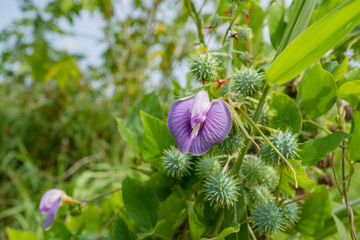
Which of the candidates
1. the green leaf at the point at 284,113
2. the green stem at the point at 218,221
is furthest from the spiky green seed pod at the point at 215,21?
the green stem at the point at 218,221

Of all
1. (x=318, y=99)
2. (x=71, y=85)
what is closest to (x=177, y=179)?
(x=318, y=99)

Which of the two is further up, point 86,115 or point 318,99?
point 318,99

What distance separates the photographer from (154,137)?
15.2 inches

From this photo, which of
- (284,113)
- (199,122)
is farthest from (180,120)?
(284,113)

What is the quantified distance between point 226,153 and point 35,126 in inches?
108

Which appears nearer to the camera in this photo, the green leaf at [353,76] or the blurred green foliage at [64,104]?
the green leaf at [353,76]

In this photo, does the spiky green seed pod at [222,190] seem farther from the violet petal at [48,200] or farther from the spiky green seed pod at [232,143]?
the violet petal at [48,200]

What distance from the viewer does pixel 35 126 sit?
2686mm

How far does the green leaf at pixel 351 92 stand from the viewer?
1.05 feet

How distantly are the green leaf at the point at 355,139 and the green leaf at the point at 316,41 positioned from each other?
12 centimetres

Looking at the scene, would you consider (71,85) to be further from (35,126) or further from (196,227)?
(196,227)

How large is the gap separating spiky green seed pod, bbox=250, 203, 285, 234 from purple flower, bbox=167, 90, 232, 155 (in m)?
0.10

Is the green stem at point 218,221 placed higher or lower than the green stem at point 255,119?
lower

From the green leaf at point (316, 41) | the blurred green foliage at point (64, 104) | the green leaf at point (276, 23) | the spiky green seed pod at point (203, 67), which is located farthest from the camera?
the blurred green foliage at point (64, 104)
